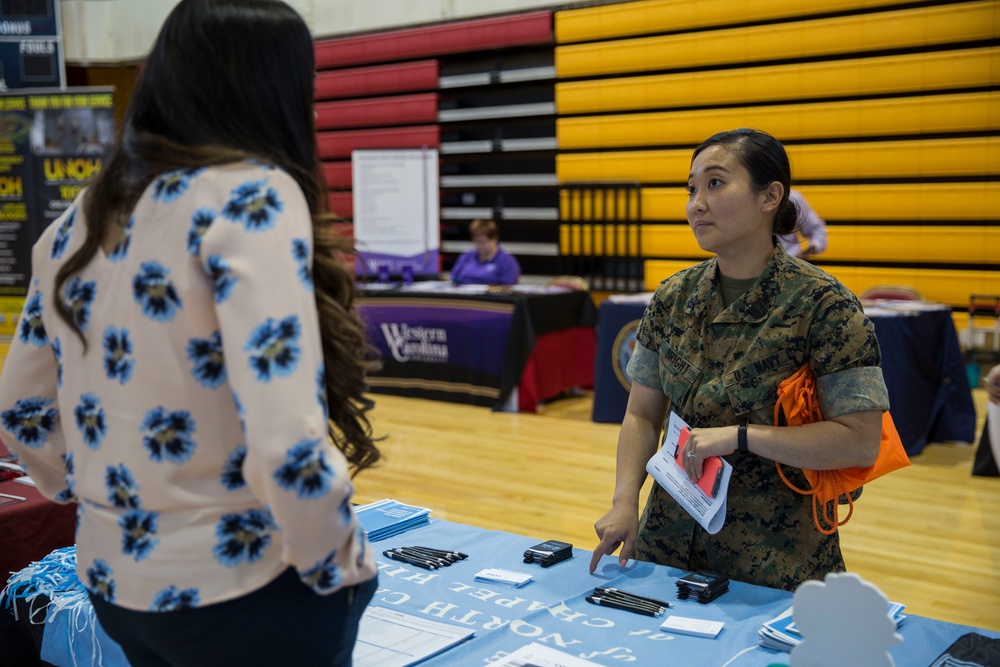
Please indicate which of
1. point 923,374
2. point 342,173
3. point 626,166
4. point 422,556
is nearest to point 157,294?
point 422,556

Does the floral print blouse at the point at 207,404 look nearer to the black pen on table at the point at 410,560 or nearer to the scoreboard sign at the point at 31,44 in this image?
the black pen on table at the point at 410,560

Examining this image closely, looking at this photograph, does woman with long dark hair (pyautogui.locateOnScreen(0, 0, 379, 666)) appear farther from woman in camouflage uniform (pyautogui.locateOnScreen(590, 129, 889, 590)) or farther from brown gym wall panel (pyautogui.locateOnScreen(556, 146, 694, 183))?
brown gym wall panel (pyautogui.locateOnScreen(556, 146, 694, 183))

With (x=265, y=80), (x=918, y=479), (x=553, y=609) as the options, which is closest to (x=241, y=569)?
(x=265, y=80)

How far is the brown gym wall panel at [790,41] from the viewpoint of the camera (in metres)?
6.98

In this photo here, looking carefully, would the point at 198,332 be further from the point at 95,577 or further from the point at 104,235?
the point at 95,577

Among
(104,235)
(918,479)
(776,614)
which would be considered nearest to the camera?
(104,235)

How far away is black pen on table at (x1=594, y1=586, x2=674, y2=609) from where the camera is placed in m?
1.65

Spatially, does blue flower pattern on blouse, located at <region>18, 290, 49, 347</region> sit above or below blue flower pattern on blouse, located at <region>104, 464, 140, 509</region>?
above

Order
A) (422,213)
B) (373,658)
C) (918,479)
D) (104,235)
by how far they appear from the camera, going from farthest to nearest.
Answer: (422,213) → (918,479) → (373,658) → (104,235)

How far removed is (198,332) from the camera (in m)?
0.97

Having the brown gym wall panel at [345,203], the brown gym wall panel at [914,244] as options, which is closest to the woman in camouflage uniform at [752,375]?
the brown gym wall panel at [914,244]

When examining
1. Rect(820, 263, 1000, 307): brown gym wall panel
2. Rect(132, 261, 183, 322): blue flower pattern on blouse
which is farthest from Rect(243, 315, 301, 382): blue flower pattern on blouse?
Rect(820, 263, 1000, 307): brown gym wall panel

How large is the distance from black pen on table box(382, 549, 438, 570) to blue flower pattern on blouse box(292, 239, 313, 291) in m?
1.02

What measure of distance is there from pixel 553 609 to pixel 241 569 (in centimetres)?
81
